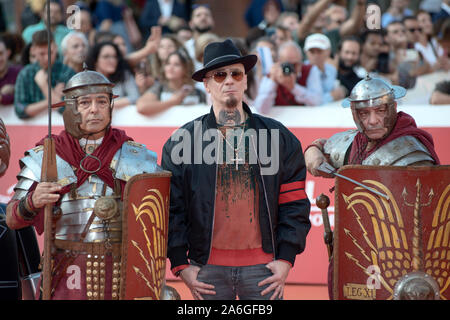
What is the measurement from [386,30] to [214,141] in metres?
4.54

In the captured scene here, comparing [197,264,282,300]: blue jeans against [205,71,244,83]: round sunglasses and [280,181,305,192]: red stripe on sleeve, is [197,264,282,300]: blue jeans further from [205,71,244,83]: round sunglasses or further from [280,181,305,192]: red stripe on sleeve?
[205,71,244,83]: round sunglasses

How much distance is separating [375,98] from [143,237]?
5.45 ft

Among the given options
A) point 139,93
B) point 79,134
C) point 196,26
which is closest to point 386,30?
point 196,26

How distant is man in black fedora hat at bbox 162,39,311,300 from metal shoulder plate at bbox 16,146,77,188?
24.1 inches

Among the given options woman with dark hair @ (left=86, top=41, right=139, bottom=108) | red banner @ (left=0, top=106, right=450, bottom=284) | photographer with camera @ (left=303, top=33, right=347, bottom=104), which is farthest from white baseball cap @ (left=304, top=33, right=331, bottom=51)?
woman with dark hair @ (left=86, top=41, right=139, bottom=108)

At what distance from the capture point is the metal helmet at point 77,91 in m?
4.39

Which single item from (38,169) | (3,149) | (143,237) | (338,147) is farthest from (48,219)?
(338,147)

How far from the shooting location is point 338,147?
16.0 ft

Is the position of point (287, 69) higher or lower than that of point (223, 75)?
higher

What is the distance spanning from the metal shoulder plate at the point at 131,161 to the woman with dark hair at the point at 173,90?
2.67 metres

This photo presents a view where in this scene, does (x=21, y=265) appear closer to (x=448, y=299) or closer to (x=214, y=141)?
(x=214, y=141)

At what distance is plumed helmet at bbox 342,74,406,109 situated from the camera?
4.48 metres

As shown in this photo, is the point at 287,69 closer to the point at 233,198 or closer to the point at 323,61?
the point at 323,61

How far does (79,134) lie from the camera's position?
444 centimetres
